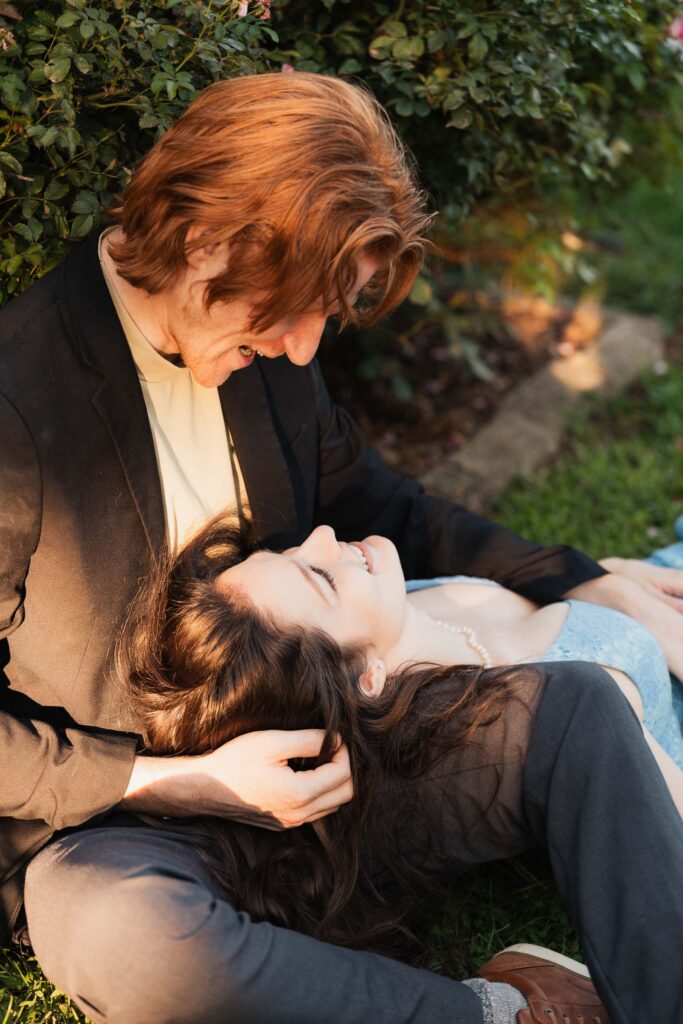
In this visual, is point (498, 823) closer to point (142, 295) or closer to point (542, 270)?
point (142, 295)

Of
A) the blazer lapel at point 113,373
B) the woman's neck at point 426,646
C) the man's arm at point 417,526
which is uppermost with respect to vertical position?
the blazer lapel at point 113,373

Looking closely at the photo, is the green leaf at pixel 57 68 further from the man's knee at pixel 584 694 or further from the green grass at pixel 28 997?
the green grass at pixel 28 997

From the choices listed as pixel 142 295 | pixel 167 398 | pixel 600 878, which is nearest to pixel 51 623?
pixel 167 398

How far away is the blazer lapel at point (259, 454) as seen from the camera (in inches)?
106

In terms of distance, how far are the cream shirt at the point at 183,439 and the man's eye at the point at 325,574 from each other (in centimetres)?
35

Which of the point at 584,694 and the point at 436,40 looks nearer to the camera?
the point at 584,694

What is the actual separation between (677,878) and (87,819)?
1218mm

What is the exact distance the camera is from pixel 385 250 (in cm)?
221

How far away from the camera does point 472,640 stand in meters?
2.71

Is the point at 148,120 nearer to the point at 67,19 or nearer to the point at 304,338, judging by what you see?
the point at 67,19

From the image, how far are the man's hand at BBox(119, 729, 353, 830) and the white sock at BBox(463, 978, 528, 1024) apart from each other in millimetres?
502

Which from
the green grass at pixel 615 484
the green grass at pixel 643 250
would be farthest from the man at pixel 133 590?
the green grass at pixel 643 250

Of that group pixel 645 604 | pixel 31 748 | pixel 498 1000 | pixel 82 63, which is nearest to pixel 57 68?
pixel 82 63

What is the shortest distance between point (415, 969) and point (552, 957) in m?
0.42
